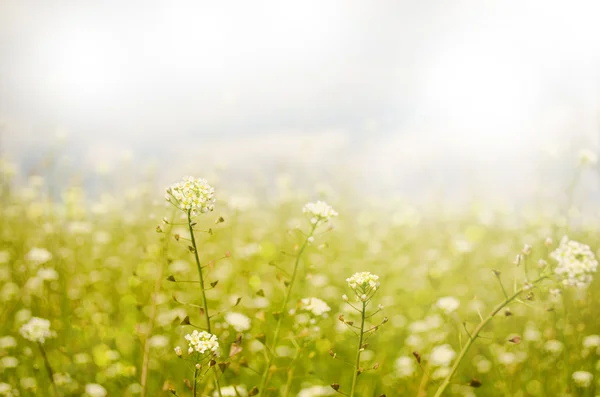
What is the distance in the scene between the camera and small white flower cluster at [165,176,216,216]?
1.13m

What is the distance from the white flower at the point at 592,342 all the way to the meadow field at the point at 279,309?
0.01 meters

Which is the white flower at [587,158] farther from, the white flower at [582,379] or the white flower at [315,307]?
the white flower at [315,307]

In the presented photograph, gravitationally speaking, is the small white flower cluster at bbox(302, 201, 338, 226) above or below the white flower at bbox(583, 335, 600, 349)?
below

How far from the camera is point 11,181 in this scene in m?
3.39

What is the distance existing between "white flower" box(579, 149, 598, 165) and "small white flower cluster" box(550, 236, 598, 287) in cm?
199

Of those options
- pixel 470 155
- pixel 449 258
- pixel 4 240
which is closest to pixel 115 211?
pixel 4 240

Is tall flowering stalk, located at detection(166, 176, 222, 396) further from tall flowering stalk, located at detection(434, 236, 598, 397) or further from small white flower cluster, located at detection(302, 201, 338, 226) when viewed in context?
tall flowering stalk, located at detection(434, 236, 598, 397)

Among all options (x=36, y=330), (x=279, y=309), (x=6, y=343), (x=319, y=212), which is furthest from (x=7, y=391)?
(x=319, y=212)

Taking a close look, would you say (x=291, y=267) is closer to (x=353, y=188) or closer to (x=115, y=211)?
(x=353, y=188)

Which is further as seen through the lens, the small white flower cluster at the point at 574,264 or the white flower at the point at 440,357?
the white flower at the point at 440,357

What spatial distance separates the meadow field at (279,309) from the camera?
1237 mm

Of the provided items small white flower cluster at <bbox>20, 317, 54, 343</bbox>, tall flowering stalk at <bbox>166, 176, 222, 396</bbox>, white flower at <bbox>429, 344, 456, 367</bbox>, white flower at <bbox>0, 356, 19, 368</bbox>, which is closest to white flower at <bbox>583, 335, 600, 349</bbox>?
white flower at <bbox>429, 344, 456, 367</bbox>

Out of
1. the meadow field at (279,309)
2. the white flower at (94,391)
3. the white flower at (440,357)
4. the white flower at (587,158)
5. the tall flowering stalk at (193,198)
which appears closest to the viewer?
the tall flowering stalk at (193,198)

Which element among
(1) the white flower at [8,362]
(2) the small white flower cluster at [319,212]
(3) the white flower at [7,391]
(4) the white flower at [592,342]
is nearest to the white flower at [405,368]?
(4) the white flower at [592,342]
